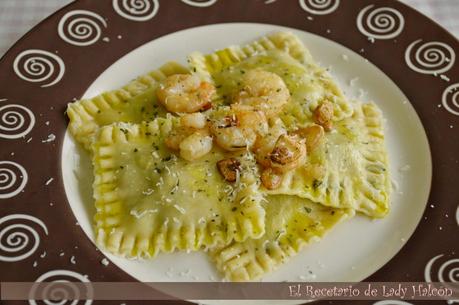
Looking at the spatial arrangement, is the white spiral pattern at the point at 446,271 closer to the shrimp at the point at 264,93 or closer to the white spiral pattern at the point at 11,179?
the shrimp at the point at 264,93

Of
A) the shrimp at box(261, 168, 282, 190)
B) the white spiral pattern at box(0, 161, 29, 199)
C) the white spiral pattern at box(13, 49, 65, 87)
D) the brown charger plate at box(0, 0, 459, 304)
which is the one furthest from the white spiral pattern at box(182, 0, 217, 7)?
the white spiral pattern at box(0, 161, 29, 199)

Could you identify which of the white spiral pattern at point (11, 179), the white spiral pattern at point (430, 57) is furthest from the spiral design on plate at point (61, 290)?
the white spiral pattern at point (430, 57)

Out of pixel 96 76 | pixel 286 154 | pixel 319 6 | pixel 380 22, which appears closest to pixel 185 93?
pixel 96 76

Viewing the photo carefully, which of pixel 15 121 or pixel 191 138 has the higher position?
pixel 15 121

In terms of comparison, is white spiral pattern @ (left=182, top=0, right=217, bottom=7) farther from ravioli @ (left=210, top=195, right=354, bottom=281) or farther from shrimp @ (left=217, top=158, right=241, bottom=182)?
ravioli @ (left=210, top=195, right=354, bottom=281)

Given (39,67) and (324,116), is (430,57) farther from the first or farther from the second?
(39,67)

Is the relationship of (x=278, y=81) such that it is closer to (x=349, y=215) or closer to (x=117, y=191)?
(x=349, y=215)
